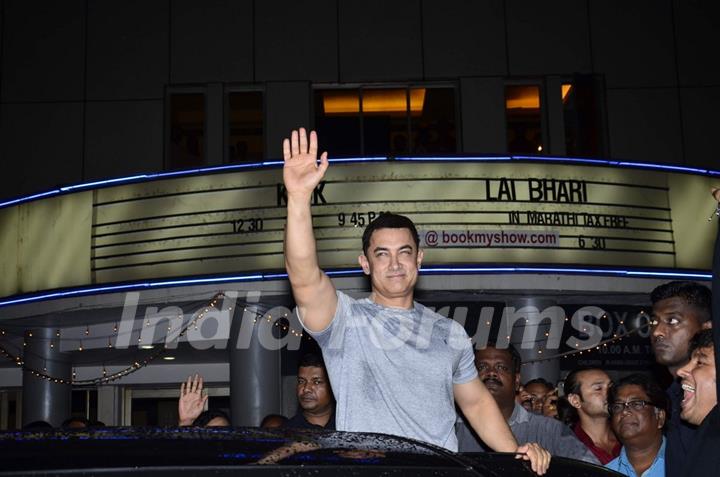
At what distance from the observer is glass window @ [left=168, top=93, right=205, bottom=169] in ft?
51.9

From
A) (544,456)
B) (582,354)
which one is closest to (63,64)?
(582,354)

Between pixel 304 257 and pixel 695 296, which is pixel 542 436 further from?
pixel 304 257

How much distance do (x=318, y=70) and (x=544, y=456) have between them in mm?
13897

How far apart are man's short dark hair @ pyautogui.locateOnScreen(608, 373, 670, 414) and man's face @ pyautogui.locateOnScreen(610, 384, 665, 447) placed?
0.03 metres

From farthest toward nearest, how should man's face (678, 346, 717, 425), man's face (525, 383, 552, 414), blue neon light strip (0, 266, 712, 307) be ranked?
blue neon light strip (0, 266, 712, 307) → man's face (525, 383, 552, 414) → man's face (678, 346, 717, 425)

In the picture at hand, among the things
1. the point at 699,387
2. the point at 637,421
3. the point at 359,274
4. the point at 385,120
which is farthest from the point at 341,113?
the point at 699,387

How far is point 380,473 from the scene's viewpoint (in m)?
1.81

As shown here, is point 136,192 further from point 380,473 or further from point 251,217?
point 380,473

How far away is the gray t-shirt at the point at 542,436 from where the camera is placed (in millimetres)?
5219

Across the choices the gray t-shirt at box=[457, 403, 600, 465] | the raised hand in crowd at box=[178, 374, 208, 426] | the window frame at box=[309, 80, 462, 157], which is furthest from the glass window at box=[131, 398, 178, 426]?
the gray t-shirt at box=[457, 403, 600, 465]

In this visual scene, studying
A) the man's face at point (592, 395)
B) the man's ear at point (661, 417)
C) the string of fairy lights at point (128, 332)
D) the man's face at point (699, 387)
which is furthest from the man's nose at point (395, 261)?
the string of fairy lights at point (128, 332)

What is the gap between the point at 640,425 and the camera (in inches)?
222

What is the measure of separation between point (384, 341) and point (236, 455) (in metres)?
1.60

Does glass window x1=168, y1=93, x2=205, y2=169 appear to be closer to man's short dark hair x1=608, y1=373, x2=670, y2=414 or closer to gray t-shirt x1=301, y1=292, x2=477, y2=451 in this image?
man's short dark hair x1=608, y1=373, x2=670, y2=414
